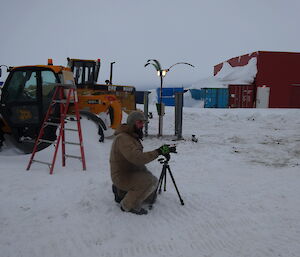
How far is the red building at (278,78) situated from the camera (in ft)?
76.5

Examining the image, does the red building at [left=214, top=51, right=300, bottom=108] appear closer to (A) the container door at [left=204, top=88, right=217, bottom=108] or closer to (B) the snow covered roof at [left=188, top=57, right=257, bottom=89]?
(B) the snow covered roof at [left=188, top=57, right=257, bottom=89]

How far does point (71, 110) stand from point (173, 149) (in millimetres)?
5589

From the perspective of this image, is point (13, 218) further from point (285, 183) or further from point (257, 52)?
point (257, 52)

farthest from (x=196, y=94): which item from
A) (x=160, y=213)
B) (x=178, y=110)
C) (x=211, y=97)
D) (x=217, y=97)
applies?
(x=160, y=213)

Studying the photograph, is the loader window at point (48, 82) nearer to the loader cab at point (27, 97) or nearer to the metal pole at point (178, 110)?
the loader cab at point (27, 97)

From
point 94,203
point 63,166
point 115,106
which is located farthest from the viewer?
point 115,106

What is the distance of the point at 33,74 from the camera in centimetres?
725

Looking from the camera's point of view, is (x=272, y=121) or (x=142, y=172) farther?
(x=272, y=121)

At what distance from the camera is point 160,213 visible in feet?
13.3

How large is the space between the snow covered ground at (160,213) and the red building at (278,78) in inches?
701

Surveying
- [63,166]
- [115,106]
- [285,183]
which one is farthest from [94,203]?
[115,106]

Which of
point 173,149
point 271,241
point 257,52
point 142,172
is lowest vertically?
point 271,241

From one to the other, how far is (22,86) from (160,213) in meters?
5.27

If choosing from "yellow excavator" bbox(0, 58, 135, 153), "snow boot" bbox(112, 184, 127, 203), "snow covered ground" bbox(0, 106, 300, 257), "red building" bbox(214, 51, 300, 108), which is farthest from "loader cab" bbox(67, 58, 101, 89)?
"red building" bbox(214, 51, 300, 108)
